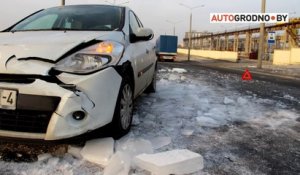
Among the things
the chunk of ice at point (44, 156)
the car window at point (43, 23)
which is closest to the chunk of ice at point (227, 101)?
the car window at point (43, 23)

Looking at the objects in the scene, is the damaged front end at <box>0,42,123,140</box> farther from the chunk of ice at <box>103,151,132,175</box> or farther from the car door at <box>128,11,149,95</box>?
the car door at <box>128,11,149,95</box>

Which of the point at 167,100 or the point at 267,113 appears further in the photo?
the point at 167,100

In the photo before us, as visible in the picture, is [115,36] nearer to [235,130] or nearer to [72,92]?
[72,92]

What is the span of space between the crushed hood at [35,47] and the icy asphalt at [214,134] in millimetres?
816

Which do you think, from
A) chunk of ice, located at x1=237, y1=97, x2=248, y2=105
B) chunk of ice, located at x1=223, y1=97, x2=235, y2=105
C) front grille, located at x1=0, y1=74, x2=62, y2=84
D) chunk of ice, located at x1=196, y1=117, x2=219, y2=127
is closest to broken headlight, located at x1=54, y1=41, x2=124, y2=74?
front grille, located at x1=0, y1=74, x2=62, y2=84

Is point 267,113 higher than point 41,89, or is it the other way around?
point 41,89

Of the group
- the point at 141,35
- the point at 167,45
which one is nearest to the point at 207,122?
the point at 141,35

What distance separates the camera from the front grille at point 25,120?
118 inches

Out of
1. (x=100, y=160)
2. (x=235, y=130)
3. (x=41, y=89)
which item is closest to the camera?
(x=41, y=89)

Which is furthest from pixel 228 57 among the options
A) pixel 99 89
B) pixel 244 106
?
pixel 99 89

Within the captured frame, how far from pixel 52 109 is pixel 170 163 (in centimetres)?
105

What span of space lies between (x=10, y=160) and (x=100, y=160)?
783 millimetres

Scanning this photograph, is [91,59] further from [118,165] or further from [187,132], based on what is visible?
[187,132]

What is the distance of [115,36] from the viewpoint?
3.83 m
